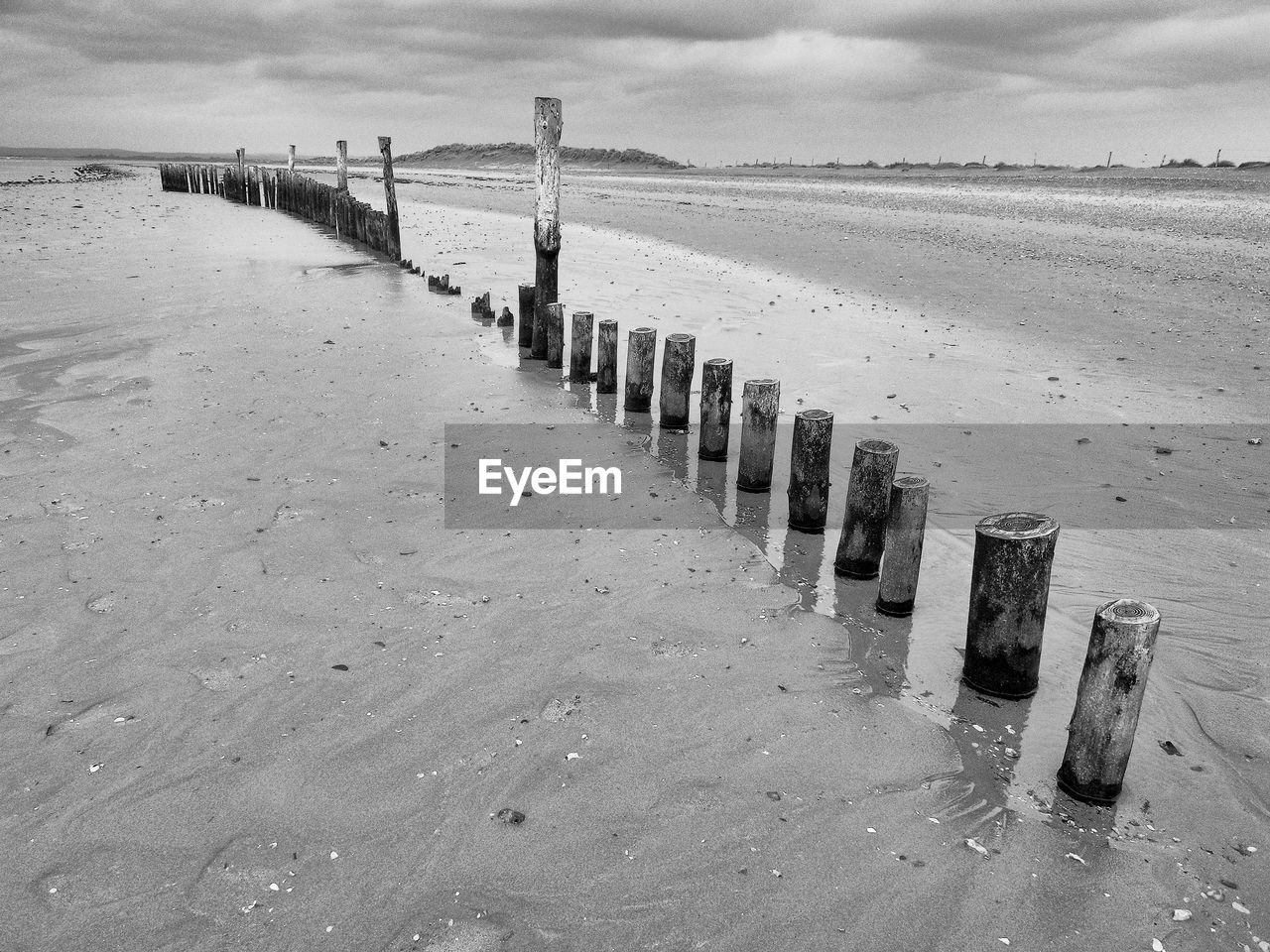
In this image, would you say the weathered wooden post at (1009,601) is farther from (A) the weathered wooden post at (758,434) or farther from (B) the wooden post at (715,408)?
(B) the wooden post at (715,408)

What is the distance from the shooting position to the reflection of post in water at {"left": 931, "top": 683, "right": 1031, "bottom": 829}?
11.1 ft

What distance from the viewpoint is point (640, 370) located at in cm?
812

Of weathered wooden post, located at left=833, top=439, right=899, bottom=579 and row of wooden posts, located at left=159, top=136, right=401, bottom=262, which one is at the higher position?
row of wooden posts, located at left=159, top=136, right=401, bottom=262

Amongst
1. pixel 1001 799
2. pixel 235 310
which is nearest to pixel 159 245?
pixel 235 310

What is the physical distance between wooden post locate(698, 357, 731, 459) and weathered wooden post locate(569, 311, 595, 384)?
2378 mm

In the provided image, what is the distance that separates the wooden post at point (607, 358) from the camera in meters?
8.77

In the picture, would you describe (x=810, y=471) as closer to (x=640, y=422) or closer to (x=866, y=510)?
(x=866, y=510)

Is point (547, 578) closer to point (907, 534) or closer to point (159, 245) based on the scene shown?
point (907, 534)

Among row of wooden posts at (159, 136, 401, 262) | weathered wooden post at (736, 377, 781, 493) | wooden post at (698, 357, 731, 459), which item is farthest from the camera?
row of wooden posts at (159, 136, 401, 262)

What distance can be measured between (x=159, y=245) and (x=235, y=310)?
7.98 meters

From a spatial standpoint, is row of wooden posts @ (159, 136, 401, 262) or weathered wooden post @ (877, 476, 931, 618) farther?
row of wooden posts @ (159, 136, 401, 262)

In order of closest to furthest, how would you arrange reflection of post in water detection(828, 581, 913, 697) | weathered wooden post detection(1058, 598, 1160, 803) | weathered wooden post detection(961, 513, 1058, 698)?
weathered wooden post detection(1058, 598, 1160, 803) < weathered wooden post detection(961, 513, 1058, 698) < reflection of post in water detection(828, 581, 913, 697)

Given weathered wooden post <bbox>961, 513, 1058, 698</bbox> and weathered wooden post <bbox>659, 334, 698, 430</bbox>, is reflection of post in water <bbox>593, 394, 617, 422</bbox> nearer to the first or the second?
weathered wooden post <bbox>659, 334, 698, 430</bbox>

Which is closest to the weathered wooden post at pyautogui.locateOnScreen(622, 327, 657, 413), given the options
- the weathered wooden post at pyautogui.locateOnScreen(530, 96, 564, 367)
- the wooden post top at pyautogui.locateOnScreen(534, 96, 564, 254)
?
the weathered wooden post at pyautogui.locateOnScreen(530, 96, 564, 367)
